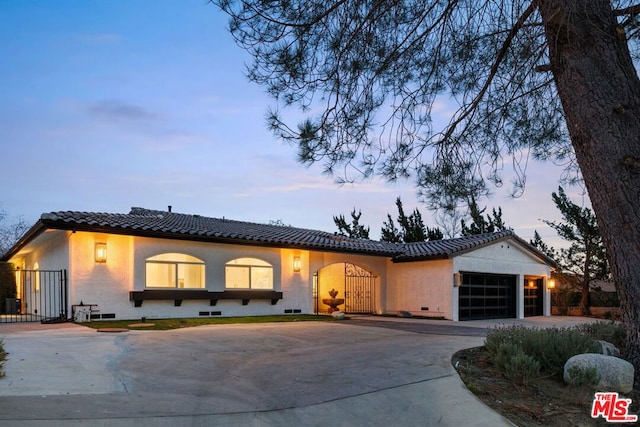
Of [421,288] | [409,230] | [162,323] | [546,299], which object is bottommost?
[546,299]

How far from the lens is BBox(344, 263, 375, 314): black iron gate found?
21.5m

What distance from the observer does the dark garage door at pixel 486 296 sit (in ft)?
63.5

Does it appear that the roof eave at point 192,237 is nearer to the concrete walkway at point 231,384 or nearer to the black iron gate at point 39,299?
the black iron gate at point 39,299

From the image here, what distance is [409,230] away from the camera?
110 feet

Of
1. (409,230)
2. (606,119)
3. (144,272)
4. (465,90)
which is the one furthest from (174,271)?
(409,230)

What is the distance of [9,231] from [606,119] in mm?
34643

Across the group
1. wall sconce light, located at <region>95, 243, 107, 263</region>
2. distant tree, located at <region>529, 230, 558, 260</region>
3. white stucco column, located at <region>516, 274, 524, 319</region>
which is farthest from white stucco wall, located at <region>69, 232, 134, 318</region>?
distant tree, located at <region>529, 230, 558, 260</region>

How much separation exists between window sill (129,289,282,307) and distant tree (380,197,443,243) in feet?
55.9

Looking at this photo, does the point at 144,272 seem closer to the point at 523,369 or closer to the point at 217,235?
the point at 217,235

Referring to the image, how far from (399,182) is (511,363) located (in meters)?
3.23

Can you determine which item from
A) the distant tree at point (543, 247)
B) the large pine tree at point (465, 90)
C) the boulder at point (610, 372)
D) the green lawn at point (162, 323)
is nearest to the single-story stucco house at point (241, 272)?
the green lawn at point (162, 323)

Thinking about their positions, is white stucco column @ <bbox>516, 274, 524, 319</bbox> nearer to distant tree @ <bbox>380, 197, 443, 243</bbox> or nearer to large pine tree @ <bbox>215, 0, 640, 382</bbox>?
distant tree @ <bbox>380, 197, 443, 243</bbox>

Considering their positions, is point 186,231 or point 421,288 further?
point 421,288

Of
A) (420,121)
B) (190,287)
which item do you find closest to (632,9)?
(420,121)
